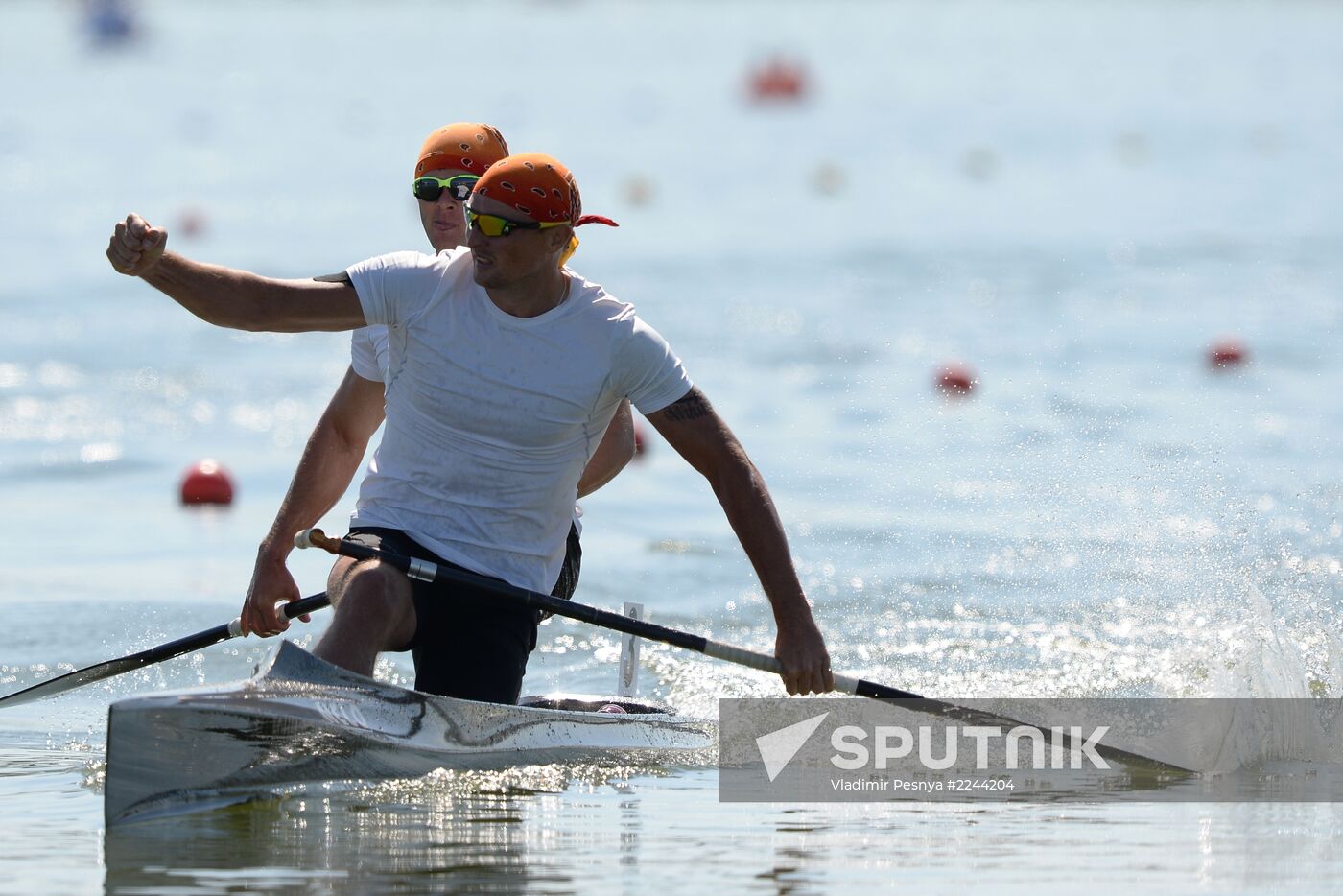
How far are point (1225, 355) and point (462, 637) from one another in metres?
11.5

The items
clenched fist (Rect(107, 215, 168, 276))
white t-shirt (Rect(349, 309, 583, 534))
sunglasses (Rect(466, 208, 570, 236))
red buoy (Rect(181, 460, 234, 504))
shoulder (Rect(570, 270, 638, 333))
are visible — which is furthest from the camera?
red buoy (Rect(181, 460, 234, 504))

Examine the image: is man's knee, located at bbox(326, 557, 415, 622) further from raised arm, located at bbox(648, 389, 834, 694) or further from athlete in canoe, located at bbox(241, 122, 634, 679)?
raised arm, located at bbox(648, 389, 834, 694)

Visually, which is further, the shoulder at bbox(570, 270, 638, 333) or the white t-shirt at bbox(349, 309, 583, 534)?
the white t-shirt at bbox(349, 309, 583, 534)

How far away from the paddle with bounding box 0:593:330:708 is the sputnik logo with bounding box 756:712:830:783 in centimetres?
151

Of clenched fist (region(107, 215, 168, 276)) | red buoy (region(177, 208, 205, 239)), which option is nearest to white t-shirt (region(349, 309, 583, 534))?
clenched fist (region(107, 215, 168, 276))

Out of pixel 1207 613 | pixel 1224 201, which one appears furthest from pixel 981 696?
pixel 1224 201

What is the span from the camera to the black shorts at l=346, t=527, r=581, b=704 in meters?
5.39

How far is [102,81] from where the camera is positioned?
39438 mm

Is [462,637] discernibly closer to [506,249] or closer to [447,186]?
[506,249]

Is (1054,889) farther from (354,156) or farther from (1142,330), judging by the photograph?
(354,156)

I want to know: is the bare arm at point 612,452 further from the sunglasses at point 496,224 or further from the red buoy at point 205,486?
the red buoy at point 205,486

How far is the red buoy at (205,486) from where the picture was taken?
1128 cm

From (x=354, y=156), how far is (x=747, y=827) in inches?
980

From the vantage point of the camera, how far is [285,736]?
5.20 metres
